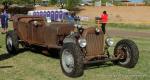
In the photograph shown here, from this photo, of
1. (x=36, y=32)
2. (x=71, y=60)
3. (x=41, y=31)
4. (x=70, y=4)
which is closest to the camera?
(x=71, y=60)

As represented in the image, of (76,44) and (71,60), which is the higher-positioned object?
(76,44)

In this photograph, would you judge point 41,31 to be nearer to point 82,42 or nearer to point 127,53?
point 82,42

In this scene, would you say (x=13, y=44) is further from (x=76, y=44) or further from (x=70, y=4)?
(x=70, y=4)

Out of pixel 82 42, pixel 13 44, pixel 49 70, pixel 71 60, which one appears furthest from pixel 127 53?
pixel 13 44

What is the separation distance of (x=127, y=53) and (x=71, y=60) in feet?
6.83

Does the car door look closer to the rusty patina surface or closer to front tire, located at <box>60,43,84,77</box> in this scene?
the rusty patina surface

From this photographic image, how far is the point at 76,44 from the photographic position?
10195 millimetres

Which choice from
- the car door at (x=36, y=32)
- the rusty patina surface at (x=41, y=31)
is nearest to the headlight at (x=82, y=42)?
the rusty patina surface at (x=41, y=31)

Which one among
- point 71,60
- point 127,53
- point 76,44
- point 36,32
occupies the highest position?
point 76,44

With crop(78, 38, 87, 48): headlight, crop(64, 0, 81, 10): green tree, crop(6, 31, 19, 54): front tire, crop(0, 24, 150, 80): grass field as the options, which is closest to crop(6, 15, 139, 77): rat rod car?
crop(78, 38, 87, 48): headlight

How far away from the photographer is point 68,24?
1200cm

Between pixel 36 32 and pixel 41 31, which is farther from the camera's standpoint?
pixel 36 32

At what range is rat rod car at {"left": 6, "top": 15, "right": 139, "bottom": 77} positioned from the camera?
9953 millimetres

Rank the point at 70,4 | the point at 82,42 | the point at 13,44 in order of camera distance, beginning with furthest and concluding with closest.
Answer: the point at 70,4
the point at 13,44
the point at 82,42
